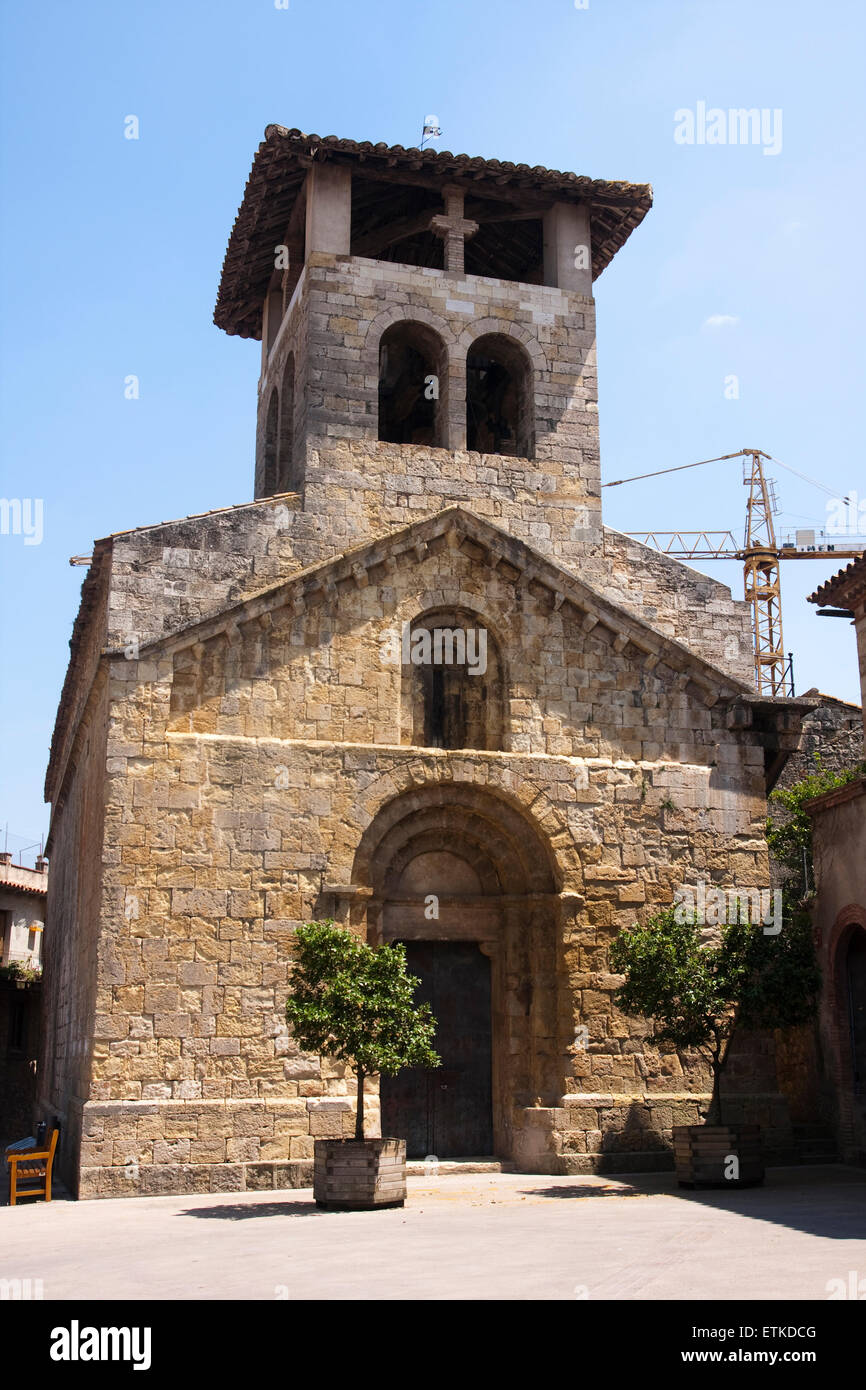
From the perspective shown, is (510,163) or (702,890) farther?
(510,163)

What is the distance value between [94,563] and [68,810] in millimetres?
8565

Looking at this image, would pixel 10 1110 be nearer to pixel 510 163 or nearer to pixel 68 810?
pixel 68 810

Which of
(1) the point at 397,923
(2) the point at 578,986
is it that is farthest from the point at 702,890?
(1) the point at 397,923

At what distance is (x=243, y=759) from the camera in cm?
1577

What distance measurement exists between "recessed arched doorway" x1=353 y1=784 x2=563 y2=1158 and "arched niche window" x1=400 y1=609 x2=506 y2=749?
834 millimetres

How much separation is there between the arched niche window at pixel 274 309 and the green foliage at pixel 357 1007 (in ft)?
40.7

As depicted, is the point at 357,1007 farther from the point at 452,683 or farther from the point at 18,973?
the point at 18,973

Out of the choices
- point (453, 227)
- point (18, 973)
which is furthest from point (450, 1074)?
point (18, 973)

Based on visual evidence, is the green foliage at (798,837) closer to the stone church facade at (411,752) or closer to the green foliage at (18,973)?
the stone church facade at (411,752)

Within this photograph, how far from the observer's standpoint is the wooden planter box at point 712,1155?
14.3 meters

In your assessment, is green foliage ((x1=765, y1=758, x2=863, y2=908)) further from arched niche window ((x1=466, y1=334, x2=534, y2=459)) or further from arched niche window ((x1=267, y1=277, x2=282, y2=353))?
arched niche window ((x1=267, y1=277, x2=282, y2=353))

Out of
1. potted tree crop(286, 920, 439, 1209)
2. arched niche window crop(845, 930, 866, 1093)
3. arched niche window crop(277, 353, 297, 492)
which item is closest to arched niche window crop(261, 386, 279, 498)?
arched niche window crop(277, 353, 297, 492)
